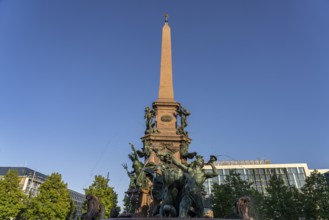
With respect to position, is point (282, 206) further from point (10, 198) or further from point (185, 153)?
point (10, 198)

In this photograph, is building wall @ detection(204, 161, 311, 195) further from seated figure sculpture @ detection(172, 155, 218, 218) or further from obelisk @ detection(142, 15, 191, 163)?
seated figure sculpture @ detection(172, 155, 218, 218)

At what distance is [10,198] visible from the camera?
29422 mm

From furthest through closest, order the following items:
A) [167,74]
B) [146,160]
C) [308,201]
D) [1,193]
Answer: [1,193] → [308,201] → [167,74] → [146,160]

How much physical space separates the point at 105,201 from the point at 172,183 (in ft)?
88.9

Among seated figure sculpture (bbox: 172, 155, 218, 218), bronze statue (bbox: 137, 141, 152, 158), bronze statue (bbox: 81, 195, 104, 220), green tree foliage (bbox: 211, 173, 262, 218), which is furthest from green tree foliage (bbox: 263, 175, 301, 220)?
bronze statue (bbox: 81, 195, 104, 220)

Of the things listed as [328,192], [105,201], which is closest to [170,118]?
[328,192]

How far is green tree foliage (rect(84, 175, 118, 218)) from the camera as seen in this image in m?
33.3

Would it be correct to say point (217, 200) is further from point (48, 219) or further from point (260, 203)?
point (48, 219)

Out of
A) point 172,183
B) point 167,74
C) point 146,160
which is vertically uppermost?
point 167,74

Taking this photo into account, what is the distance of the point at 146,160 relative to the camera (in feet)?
46.3

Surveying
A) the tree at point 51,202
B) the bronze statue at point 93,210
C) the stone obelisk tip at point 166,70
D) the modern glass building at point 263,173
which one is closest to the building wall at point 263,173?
the modern glass building at point 263,173

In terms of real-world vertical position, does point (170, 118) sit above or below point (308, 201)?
above

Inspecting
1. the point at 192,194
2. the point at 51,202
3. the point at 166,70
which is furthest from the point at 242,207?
the point at 51,202

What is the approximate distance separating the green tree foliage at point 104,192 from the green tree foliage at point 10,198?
7.88 metres
